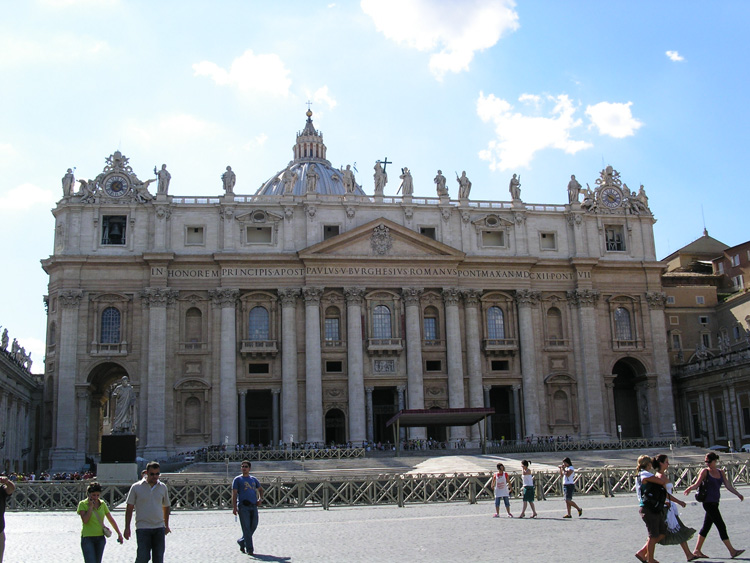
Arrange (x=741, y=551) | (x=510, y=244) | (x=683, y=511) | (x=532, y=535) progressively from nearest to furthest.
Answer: (x=741, y=551) < (x=532, y=535) < (x=683, y=511) < (x=510, y=244)

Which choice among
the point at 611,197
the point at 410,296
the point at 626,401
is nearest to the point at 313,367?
the point at 410,296

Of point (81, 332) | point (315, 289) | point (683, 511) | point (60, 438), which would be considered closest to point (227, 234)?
point (315, 289)

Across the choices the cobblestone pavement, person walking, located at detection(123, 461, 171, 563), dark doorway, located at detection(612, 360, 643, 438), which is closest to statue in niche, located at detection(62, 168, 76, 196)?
the cobblestone pavement

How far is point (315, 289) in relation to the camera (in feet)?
201

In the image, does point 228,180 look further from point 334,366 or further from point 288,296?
point 334,366

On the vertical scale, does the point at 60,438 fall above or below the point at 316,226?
below

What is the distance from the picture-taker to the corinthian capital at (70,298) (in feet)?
195

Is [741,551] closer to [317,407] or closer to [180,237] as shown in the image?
[317,407]

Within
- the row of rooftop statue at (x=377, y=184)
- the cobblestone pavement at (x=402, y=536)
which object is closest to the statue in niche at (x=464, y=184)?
the row of rooftop statue at (x=377, y=184)

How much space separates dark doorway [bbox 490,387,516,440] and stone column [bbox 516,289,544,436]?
156cm

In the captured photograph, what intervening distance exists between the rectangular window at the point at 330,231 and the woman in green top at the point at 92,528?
163 feet

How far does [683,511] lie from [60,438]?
147 ft

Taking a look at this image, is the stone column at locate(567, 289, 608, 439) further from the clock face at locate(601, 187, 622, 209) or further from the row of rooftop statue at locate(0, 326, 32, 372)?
the row of rooftop statue at locate(0, 326, 32, 372)

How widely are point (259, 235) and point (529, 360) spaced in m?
21.8
